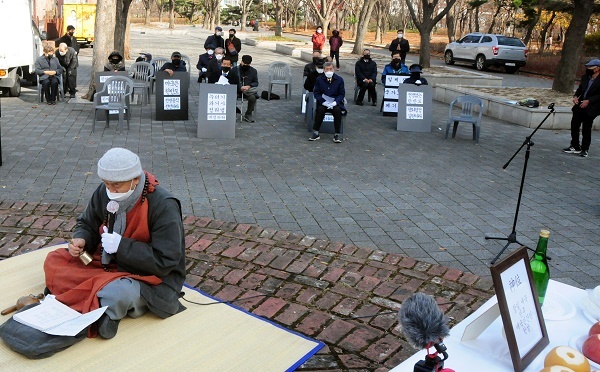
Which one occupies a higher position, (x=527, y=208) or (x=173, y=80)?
(x=173, y=80)

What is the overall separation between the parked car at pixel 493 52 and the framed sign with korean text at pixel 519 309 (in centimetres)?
2784

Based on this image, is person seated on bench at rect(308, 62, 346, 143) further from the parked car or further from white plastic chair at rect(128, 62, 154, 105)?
the parked car

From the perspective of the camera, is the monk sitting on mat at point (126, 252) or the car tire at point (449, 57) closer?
the monk sitting on mat at point (126, 252)

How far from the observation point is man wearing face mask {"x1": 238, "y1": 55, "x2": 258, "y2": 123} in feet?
44.4

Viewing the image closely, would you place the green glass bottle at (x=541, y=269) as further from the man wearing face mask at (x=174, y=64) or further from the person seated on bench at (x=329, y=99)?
the man wearing face mask at (x=174, y=64)

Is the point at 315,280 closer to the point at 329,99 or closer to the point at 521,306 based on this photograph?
the point at 521,306

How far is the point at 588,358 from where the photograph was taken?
270 cm

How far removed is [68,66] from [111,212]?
12.8 meters

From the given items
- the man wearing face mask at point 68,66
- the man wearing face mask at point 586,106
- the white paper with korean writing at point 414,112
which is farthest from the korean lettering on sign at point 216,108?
the man wearing face mask at point 586,106

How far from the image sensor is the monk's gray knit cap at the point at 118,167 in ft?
13.7

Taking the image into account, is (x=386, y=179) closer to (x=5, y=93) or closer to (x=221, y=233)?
(x=221, y=233)

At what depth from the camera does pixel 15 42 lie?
52.7ft

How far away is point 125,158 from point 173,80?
31.2 ft

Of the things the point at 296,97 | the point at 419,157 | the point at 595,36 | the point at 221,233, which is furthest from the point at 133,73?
the point at 595,36
